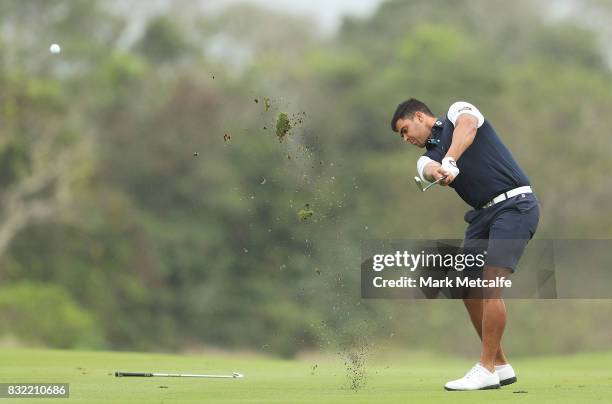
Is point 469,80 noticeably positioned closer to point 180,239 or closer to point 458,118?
point 180,239

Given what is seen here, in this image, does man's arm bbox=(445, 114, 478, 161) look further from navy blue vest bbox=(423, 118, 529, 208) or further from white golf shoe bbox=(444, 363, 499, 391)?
white golf shoe bbox=(444, 363, 499, 391)

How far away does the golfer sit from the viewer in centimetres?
884

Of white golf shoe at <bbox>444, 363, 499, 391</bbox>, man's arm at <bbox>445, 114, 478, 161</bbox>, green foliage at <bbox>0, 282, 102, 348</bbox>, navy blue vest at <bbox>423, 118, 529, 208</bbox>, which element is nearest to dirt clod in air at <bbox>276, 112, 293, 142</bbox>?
navy blue vest at <bbox>423, 118, 529, 208</bbox>

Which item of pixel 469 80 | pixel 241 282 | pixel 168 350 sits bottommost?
pixel 168 350

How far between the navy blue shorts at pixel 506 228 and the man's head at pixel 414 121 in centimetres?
71

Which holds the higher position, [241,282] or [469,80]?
[469,80]

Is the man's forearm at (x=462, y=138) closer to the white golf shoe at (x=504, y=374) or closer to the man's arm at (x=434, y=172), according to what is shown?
the man's arm at (x=434, y=172)

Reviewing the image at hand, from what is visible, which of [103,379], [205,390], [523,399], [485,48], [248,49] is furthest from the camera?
[248,49]

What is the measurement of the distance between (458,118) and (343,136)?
127ft

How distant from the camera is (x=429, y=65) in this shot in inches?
2101

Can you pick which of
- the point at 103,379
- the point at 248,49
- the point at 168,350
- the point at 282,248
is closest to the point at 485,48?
the point at 248,49

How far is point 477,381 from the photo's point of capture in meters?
8.76

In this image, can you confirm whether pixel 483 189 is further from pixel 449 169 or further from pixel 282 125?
pixel 282 125

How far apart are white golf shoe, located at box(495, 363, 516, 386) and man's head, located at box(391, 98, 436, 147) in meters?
1.80
